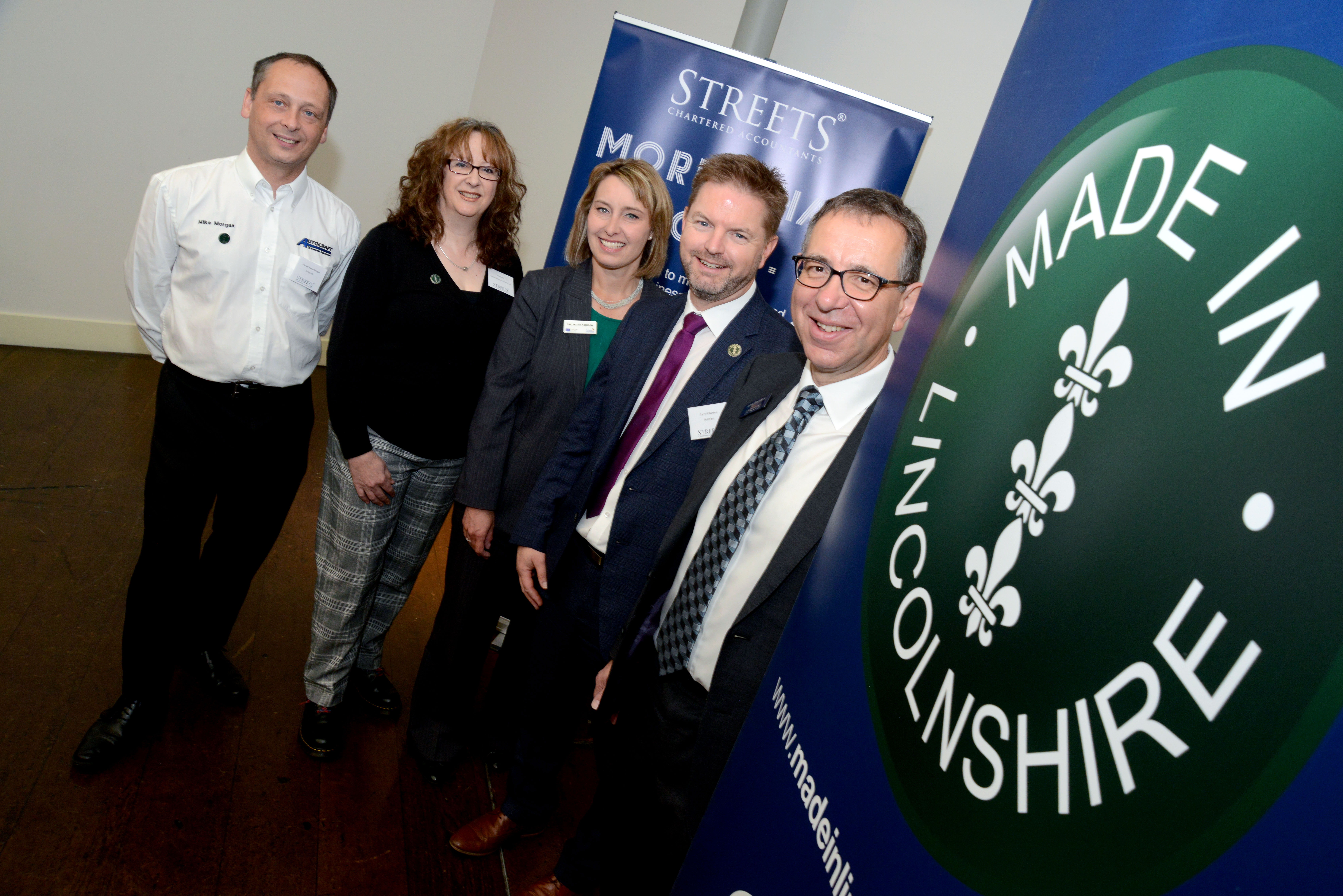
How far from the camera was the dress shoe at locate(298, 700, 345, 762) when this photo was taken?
2406 millimetres

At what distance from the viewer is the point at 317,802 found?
226 centimetres

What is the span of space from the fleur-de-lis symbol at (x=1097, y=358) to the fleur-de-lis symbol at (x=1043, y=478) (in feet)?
0.07

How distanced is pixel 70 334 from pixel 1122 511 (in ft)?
18.7

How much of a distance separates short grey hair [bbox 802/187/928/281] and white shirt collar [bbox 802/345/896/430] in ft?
0.56

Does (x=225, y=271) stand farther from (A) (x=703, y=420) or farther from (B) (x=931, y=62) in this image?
(B) (x=931, y=62)

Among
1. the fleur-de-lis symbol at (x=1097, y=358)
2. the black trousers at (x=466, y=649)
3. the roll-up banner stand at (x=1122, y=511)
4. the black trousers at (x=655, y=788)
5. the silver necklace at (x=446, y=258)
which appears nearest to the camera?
the roll-up banner stand at (x=1122, y=511)

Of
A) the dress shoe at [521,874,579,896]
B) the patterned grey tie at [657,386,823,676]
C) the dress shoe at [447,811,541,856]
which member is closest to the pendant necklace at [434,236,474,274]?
the patterned grey tie at [657,386,823,676]

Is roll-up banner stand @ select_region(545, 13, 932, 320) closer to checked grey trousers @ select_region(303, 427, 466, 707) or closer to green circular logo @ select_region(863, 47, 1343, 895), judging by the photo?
checked grey trousers @ select_region(303, 427, 466, 707)

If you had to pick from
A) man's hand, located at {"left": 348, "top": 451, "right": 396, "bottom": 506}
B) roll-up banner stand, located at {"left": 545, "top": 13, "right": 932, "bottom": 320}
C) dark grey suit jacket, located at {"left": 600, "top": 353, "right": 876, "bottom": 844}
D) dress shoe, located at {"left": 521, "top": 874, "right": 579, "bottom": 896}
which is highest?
roll-up banner stand, located at {"left": 545, "top": 13, "right": 932, "bottom": 320}

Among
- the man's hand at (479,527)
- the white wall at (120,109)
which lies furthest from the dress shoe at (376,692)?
the white wall at (120,109)

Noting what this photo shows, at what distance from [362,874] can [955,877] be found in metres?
1.83

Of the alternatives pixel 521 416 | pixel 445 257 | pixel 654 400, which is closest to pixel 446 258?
pixel 445 257

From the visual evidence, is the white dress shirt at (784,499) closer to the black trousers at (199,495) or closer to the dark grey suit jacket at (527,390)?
the dark grey suit jacket at (527,390)

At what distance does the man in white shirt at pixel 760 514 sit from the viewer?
1.44 m
